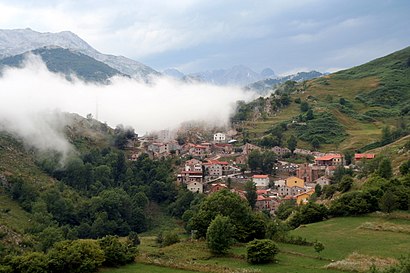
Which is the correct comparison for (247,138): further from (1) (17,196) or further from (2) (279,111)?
(1) (17,196)

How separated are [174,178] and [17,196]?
114 ft

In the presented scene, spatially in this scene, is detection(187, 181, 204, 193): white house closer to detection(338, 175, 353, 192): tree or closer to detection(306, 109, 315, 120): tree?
detection(338, 175, 353, 192): tree

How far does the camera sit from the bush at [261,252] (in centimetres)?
3722

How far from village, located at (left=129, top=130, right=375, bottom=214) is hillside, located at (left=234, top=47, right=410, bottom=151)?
39.1ft

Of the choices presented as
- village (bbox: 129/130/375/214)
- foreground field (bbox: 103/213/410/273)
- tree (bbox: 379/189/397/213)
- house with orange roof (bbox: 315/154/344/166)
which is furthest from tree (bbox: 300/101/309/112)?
foreground field (bbox: 103/213/410/273)

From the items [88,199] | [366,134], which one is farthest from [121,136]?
[366,134]

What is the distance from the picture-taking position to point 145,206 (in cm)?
9200

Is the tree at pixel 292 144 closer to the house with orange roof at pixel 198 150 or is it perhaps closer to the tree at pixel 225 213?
the house with orange roof at pixel 198 150

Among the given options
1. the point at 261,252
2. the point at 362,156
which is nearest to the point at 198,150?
the point at 362,156

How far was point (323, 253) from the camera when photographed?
1543 inches

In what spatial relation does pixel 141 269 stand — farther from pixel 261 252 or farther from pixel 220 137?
pixel 220 137

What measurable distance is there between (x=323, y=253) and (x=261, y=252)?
6.01 metres

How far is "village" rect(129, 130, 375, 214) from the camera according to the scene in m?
90.1

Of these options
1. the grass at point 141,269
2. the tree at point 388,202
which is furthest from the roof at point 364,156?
the grass at point 141,269
